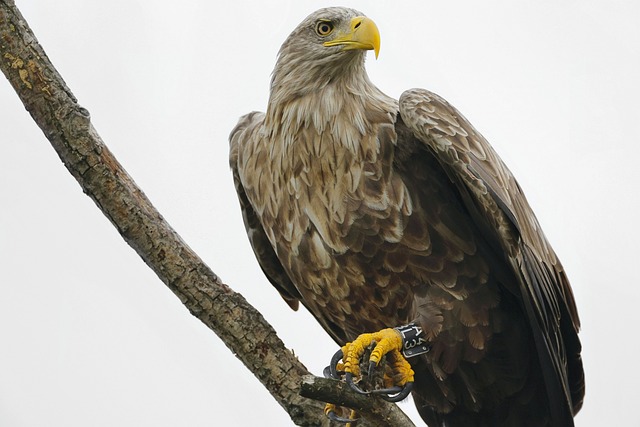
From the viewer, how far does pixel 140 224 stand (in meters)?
4.09

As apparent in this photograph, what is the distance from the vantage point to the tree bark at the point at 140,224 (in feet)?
12.9

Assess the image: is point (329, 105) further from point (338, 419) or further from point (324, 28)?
point (338, 419)

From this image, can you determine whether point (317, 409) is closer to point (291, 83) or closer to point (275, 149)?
point (275, 149)

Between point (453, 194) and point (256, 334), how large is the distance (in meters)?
1.14

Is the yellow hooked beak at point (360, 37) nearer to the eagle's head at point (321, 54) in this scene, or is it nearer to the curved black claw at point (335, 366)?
the eagle's head at point (321, 54)

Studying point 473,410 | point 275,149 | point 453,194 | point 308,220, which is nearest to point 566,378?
point 473,410

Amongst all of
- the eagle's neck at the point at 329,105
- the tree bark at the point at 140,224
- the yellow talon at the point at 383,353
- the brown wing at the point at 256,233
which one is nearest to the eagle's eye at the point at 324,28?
the eagle's neck at the point at 329,105

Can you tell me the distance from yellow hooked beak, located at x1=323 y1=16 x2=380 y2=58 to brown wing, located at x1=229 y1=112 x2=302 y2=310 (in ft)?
2.36

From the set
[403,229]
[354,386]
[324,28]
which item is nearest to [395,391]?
[354,386]

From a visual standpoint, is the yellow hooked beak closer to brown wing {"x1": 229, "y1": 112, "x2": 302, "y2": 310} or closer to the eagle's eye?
the eagle's eye

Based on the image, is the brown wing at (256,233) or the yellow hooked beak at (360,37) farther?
the brown wing at (256,233)

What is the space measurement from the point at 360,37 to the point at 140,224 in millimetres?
1335

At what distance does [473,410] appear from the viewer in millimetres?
4785

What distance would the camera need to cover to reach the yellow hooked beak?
416cm
